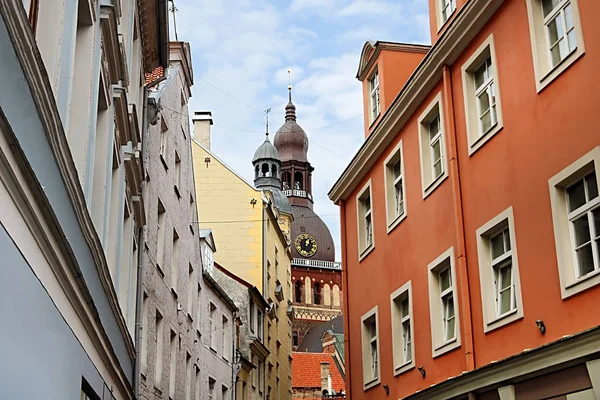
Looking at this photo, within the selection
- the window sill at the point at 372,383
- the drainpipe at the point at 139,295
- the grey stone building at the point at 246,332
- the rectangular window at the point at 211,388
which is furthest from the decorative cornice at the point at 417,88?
the grey stone building at the point at 246,332

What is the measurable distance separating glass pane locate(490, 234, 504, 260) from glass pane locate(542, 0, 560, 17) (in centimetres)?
349

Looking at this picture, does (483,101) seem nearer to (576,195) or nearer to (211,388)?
(576,195)

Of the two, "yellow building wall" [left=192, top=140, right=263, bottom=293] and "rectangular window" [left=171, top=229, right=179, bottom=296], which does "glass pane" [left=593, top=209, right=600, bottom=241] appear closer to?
"rectangular window" [left=171, top=229, right=179, bottom=296]

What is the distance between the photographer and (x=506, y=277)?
13.3 metres

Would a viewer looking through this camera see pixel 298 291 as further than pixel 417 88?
Yes

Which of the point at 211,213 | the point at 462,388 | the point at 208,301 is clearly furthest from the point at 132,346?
the point at 211,213

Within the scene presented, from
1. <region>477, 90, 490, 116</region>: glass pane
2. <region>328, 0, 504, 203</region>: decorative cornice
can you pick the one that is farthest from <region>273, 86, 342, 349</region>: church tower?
<region>477, 90, 490, 116</region>: glass pane

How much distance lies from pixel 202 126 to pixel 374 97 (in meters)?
22.2

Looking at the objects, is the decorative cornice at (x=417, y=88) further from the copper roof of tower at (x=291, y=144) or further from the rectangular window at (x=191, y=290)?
the copper roof of tower at (x=291, y=144)

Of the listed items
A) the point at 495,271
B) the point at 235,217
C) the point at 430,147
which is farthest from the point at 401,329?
the point at 235,217

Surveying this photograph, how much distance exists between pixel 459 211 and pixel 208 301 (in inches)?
605

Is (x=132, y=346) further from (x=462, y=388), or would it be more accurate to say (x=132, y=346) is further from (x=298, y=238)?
(x=298, y=238)

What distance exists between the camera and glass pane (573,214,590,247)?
11.1 metres

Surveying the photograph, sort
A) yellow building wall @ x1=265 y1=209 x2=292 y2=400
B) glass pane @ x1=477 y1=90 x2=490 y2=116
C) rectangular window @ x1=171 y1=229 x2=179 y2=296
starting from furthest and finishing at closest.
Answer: yellow building wall @ x1=265 y1=209 x2=292 y2=400 → rectangular window @ x1=171 y1=229 x2=179 y2=296 → glass pane @ x1=477 y1=90 x2=490 y2=116
